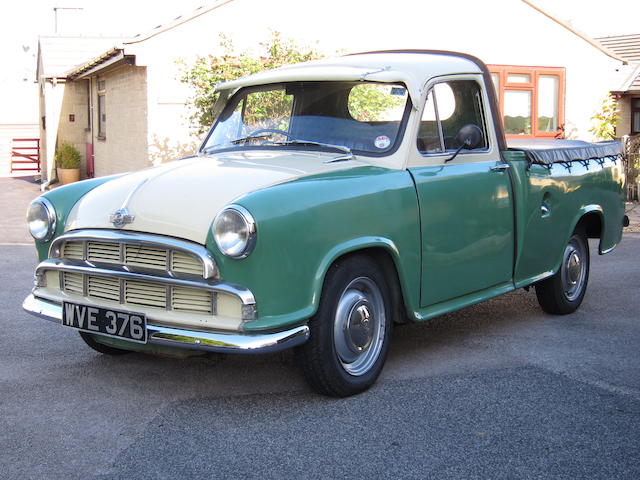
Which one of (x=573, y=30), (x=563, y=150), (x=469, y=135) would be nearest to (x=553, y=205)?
(x=563, y=150)

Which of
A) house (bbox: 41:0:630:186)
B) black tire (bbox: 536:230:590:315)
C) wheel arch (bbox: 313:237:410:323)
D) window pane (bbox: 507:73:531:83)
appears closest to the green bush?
house (bbox: 41:0:630:186)

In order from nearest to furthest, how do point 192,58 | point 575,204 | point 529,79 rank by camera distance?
point 575,204
point 192,58
point 529,79

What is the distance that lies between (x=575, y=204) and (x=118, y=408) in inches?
146

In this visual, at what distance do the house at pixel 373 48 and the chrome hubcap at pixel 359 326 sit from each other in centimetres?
1075

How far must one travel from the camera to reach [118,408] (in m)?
4.23

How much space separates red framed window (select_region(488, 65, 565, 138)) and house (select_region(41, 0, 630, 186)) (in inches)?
0.8

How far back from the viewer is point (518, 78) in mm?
17188

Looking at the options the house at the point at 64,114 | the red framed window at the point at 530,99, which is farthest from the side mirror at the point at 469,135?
the house at the point at 64,114

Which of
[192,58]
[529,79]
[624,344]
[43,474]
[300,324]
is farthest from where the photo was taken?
[529,79]

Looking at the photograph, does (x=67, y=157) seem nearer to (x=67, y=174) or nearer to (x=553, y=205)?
(x=67, y=174)

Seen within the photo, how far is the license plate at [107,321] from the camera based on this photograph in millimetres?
4059

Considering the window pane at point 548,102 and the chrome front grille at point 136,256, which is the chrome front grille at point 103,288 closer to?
the chrome front grille at point 136,256

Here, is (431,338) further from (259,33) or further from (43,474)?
(259,33)

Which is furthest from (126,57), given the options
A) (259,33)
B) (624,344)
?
(624,344)
